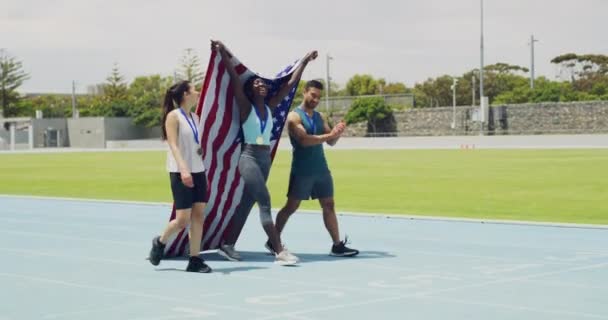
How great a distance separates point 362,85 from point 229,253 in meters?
142

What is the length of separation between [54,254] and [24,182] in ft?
65.4

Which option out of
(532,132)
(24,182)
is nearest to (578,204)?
(24,182)

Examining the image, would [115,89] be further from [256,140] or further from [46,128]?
[256,140]

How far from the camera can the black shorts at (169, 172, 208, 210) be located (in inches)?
390

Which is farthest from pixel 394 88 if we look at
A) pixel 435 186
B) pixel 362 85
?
pixel 435 186

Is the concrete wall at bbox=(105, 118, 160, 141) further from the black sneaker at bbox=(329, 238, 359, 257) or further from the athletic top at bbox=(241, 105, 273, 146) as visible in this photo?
the athletic top at bbox=(241, 105, 273, 146)

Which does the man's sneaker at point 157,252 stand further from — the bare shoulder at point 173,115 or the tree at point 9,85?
the tree at point 9,85

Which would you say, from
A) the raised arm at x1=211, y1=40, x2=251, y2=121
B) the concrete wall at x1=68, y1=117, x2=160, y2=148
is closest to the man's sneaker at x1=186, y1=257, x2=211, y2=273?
the raised arm at x1=211, y1=40, x2=251, y2=121

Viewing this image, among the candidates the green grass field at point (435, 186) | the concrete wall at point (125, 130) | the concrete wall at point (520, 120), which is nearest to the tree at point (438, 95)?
the concrete wall at point (125, 130)

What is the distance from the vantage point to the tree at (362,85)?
151250mm

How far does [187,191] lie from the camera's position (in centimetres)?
993

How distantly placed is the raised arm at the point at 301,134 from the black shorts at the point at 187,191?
1262 millimetres

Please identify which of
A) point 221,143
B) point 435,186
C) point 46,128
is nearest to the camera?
point 221,143

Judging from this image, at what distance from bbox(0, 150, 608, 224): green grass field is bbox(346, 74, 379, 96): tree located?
368 feet
